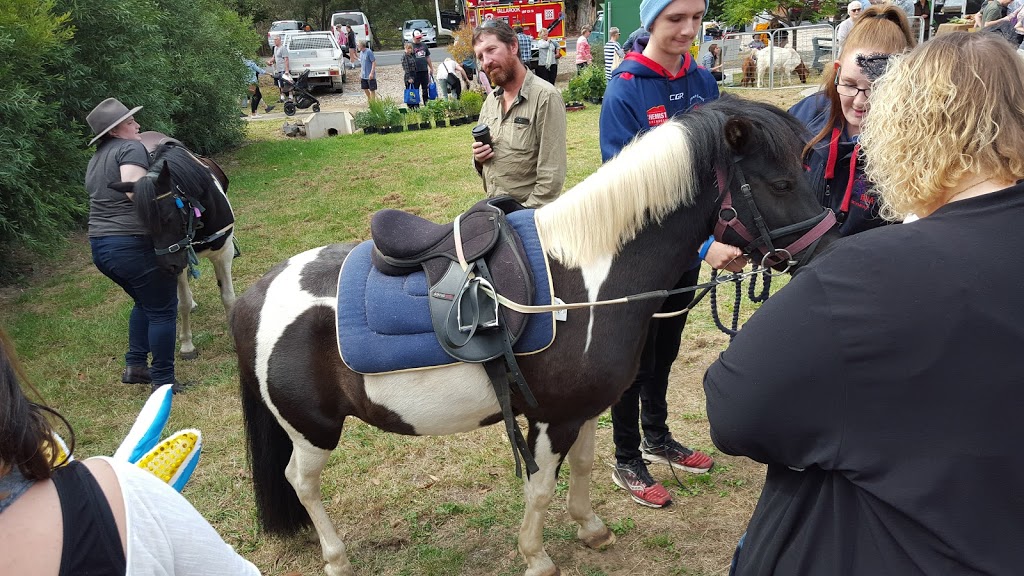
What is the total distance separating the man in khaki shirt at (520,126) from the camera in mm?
3723

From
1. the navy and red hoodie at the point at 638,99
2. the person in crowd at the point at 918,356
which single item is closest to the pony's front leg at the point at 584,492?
the navy and red hoodie at the point at 638,99

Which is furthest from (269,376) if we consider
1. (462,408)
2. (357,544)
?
(357,544)

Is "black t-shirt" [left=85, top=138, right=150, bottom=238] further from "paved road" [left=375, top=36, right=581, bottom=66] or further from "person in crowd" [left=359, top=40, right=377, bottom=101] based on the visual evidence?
"paved road" [left=375, top=36, right=581, bottom=66]

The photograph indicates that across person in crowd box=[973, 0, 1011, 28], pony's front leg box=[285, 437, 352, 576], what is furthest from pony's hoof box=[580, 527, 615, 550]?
person in crowd box=[973, 0, 1011, 28]

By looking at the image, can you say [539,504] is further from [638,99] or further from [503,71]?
[503,71]

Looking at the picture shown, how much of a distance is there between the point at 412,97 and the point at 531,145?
48.4 feet

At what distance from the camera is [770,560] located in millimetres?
1248

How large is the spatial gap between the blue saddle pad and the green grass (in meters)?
1.25

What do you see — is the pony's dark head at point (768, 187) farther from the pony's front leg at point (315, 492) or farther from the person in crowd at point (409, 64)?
the person in crowd at point (409, 64)

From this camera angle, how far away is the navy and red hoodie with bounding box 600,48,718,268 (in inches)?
114

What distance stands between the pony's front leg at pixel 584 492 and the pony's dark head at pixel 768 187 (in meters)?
1.14

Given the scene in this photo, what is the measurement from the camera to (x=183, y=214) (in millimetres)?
4613

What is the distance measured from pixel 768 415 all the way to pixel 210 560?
0.96 meters

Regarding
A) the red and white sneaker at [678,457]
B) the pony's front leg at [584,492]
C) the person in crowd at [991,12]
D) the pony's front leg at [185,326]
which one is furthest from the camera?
the person in crowd at [991,12]
